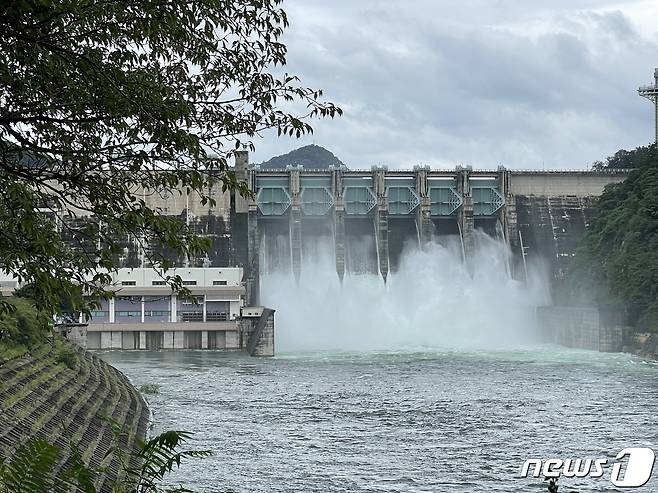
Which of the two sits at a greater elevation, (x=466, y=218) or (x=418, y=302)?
(x=466, y=218)

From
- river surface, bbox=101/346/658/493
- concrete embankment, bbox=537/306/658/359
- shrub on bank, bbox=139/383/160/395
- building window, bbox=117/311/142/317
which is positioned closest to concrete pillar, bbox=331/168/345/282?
concrete embankment, bbox=537/306/658/359

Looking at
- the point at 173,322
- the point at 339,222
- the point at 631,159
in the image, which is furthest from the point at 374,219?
the point at 631,159

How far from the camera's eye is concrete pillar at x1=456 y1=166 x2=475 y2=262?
268 ft

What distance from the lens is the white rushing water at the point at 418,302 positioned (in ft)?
256

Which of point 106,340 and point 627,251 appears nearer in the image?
point 106,340

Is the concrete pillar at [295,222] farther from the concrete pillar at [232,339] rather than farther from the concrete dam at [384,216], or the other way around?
the concrete pillar at [232,339]

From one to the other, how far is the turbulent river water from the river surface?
0.09 m

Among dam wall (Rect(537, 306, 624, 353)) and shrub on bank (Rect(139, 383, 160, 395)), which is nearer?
shrub on bank (Rect(139, 383, 160, 395))

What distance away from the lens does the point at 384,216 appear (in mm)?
80000

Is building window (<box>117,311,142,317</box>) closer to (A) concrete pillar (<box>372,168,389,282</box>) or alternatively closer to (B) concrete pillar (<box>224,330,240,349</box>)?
(B) concrete pillar (<box>224,330,240,349</box>)

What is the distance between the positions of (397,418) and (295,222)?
44.0m

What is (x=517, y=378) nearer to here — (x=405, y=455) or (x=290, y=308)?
(x=405, y=455)

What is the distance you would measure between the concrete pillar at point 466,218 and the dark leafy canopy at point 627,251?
25.9 feet

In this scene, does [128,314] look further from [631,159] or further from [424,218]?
[631,159]
